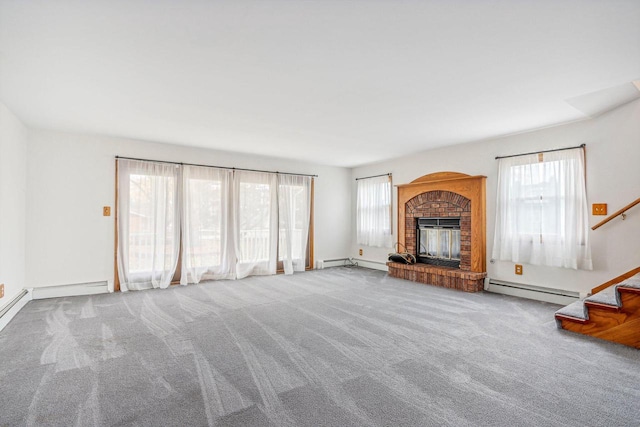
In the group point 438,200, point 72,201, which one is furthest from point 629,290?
point 72,201

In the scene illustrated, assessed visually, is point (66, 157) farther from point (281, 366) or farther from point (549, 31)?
point (549, 31)

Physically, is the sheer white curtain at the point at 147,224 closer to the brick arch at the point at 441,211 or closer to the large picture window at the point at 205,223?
the large picture window at the point at 205,223

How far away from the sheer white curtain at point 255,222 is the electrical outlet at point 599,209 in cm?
510

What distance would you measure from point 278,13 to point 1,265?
4.04m

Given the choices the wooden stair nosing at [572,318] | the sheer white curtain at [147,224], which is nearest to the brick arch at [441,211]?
the wooden stair nosing at [572,318]

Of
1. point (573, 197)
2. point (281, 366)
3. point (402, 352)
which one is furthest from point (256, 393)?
point (573, 197)

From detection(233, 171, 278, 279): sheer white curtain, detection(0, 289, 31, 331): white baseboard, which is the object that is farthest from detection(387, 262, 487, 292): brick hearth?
detection(0, 289, 31, 331): white baseboard

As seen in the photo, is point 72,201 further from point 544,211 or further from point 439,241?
point 544,211

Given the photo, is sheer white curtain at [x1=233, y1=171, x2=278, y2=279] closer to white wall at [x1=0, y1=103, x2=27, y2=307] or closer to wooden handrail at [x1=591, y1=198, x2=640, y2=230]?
white wall at [x1=0, y1=103, x2=27, y2=307]

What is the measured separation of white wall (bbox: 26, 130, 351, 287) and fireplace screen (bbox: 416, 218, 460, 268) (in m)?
4.84

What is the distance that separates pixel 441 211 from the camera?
18.7ft

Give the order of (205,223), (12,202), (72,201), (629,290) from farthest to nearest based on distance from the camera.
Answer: (205,223) → (72,201) → (12,202) → (629,290)

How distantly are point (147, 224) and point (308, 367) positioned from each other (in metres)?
4.02

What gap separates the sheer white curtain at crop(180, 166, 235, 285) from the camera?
548cm
